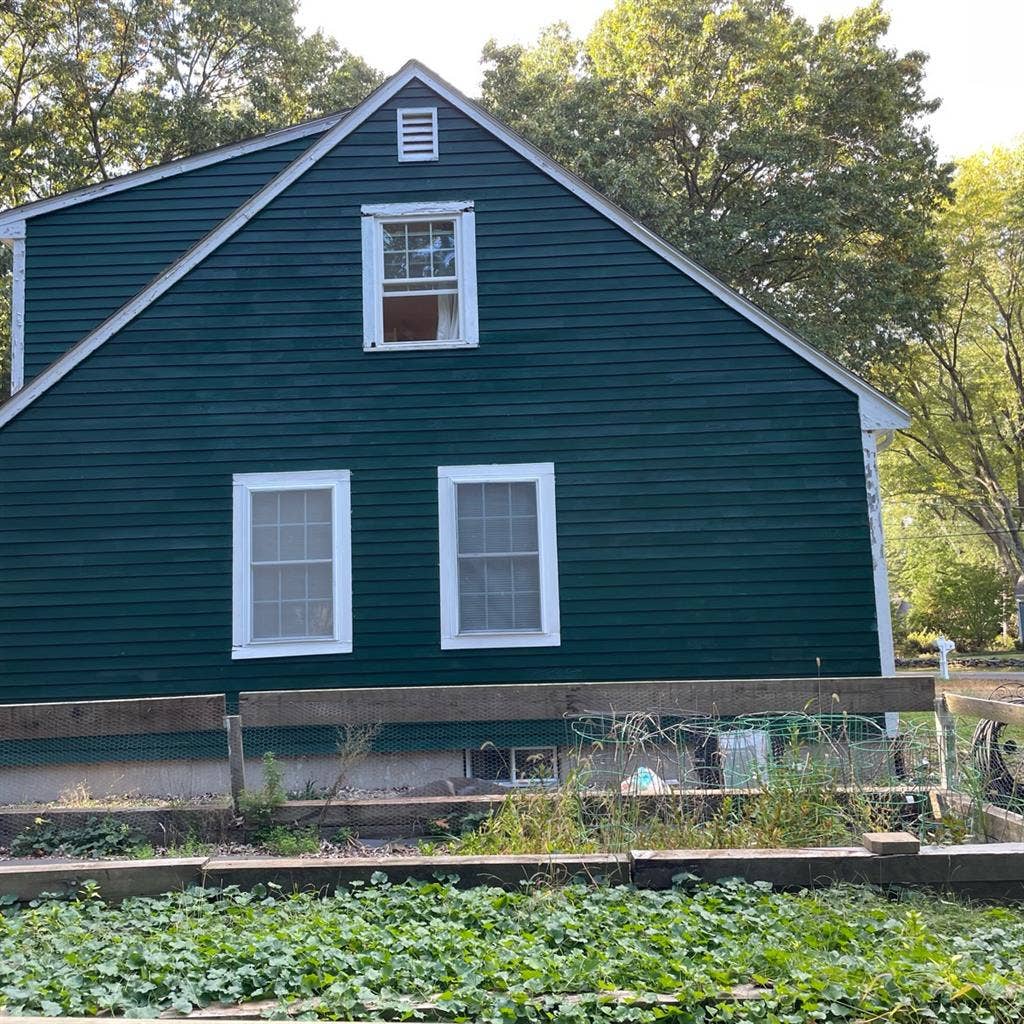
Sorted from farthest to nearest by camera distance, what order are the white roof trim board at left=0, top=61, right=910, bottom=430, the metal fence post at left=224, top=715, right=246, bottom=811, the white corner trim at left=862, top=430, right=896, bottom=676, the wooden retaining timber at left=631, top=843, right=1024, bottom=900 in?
the white roof trim board at left=0, top=61, right=910, bottom=430 → the white corner trim at left=862, top=430, right=896, bottom=676 → the metal fence post at left=224, top=715, right=246, bottom=811 → the wooden retaining timber at left=631, top=843, right=1024, bottom=900

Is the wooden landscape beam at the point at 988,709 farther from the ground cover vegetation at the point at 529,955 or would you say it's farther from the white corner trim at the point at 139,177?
the white corner trim at the point at 139,177

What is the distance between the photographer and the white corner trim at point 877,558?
9.31 meters

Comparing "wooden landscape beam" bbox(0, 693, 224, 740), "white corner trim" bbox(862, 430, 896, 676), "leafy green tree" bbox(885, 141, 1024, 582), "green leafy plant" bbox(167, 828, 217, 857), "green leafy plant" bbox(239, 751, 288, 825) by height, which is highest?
"leafy green tree" bbox(885, 141, 1024, 582)

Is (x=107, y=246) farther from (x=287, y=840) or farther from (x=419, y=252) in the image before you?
(x=287, y=840)

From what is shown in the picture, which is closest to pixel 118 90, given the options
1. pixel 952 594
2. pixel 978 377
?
pixel 978 377

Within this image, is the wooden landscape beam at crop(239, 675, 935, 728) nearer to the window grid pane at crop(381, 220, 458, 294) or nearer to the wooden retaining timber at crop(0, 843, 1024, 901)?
the wooden retaining timber at crop(0, 843, 1024, 901)

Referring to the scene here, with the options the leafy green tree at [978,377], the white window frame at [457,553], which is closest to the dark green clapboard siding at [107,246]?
the white window frame at [457,553]

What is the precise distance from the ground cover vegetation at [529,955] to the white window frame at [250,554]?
4.86 m

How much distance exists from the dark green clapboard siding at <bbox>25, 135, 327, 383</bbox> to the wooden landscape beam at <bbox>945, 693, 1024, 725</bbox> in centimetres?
914

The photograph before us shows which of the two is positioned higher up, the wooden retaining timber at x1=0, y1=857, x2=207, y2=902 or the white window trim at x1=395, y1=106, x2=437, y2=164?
the white window trim at x1=395, y1=106, x2=437, y2=164

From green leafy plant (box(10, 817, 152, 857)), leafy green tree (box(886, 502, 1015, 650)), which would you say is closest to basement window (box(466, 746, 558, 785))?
green leafy plant (box(10, 817, 152, 857))

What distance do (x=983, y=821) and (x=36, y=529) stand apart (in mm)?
8311

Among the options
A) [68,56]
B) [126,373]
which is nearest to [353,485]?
[126,373]

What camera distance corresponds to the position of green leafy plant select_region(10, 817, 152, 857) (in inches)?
218
